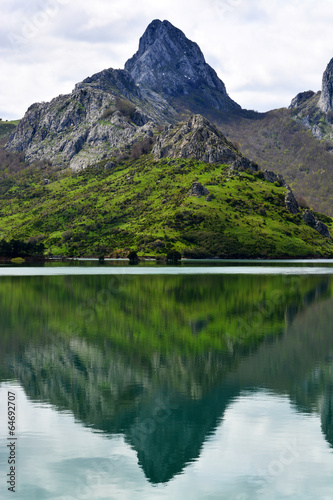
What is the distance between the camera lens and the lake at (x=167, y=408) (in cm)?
2181

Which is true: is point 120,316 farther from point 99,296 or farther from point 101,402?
point 101,402

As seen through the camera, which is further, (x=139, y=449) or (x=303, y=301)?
(x=303, y=301)

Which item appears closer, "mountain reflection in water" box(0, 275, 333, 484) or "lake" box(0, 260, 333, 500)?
"lake" box(0, 260, 333, 500)

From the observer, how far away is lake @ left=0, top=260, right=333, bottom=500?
71.6 ft

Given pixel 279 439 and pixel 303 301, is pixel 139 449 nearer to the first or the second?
pixel 279 439

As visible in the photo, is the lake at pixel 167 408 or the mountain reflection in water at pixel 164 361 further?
the mountain reflection in water at pixel 164 361

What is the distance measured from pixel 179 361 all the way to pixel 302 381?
10237 millimetres

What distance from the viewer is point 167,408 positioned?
99.8ft

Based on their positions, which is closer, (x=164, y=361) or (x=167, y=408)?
(x=167, y=408)

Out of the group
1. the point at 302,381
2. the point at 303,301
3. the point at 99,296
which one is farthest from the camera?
the point at 99,296

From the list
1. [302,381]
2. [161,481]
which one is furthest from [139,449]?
[302,381]

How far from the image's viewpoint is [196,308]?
244 ft

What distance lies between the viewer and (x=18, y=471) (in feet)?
73.6

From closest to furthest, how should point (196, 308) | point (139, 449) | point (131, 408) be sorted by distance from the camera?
point (139, 449)
point (131, 408)
point (196, 308)
